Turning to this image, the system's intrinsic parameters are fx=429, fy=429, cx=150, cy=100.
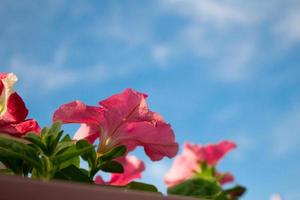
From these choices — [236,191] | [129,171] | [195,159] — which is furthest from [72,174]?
[195,159]

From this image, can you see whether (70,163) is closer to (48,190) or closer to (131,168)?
(48,190)

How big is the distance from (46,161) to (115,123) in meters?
0.11

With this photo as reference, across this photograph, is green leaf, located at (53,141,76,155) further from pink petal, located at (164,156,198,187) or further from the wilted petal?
pink petal, located at (164,156,198,187)

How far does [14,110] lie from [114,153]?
0.38ft

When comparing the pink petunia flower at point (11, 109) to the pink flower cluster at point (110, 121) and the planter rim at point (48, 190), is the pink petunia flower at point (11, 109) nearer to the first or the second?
the pink flower cluster at point (110, 121)

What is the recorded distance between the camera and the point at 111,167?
0.47 meters

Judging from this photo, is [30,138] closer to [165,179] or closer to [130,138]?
[130,138]

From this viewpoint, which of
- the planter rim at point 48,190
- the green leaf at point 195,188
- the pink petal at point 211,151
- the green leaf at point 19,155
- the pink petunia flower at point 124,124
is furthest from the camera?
the pink petal at point 211,151

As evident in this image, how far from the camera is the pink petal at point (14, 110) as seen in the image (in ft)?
1.48

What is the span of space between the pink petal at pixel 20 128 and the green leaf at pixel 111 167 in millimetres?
83

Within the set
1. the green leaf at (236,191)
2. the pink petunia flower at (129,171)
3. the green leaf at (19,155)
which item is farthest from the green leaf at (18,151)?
the green leaf at (236,191)

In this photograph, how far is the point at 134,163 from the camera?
2.81 ft

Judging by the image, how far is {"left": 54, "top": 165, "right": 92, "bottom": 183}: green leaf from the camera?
413 mm

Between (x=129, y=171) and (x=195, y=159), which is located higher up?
(x=195, y=159)
